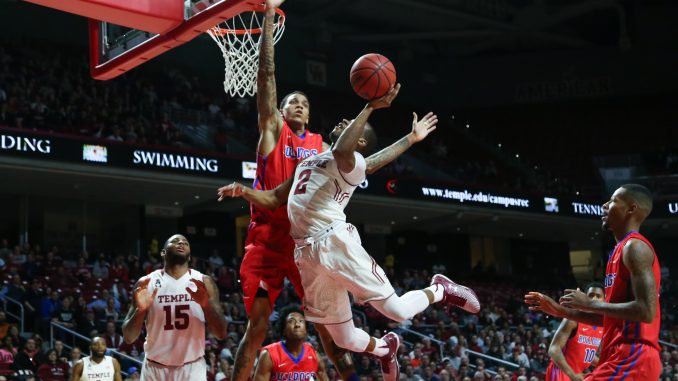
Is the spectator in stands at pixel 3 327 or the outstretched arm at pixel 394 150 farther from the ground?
the outstretched arm at pixel 394 150

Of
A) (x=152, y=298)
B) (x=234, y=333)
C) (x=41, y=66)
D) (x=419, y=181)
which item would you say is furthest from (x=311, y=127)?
(x=152, y=298)

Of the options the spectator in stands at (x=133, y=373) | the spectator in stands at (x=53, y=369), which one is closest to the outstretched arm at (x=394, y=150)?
the spectator in stands at (x=133, y=373)

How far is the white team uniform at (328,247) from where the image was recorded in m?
5.94

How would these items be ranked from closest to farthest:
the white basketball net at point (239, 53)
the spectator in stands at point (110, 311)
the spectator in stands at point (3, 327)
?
the white basketball net at point (239, 53), the spectator in stands at point (3, 327), the spectator in stands at point (110, 311)

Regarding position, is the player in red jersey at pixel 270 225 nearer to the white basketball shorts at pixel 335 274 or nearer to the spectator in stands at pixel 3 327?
the white basketball shorts at pixel 335 274

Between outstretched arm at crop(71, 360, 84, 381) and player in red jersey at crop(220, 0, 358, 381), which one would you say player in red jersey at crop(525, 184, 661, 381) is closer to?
player in red jersey at crop(220, 0, 358, 381)

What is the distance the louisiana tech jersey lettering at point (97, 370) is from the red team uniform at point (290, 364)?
104 inches

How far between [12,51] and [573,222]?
16.0 meters

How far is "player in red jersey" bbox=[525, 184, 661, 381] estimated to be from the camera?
193 inches

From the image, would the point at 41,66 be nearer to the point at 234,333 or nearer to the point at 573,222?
the point at 234,333

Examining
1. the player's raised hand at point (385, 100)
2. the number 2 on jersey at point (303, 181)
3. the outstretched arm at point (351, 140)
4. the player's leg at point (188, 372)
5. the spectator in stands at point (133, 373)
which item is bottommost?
the spectator in stands at point (133, 373)

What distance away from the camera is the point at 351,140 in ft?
19.3

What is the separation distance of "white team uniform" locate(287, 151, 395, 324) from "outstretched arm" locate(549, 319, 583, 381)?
2.80m

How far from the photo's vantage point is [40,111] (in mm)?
19234
